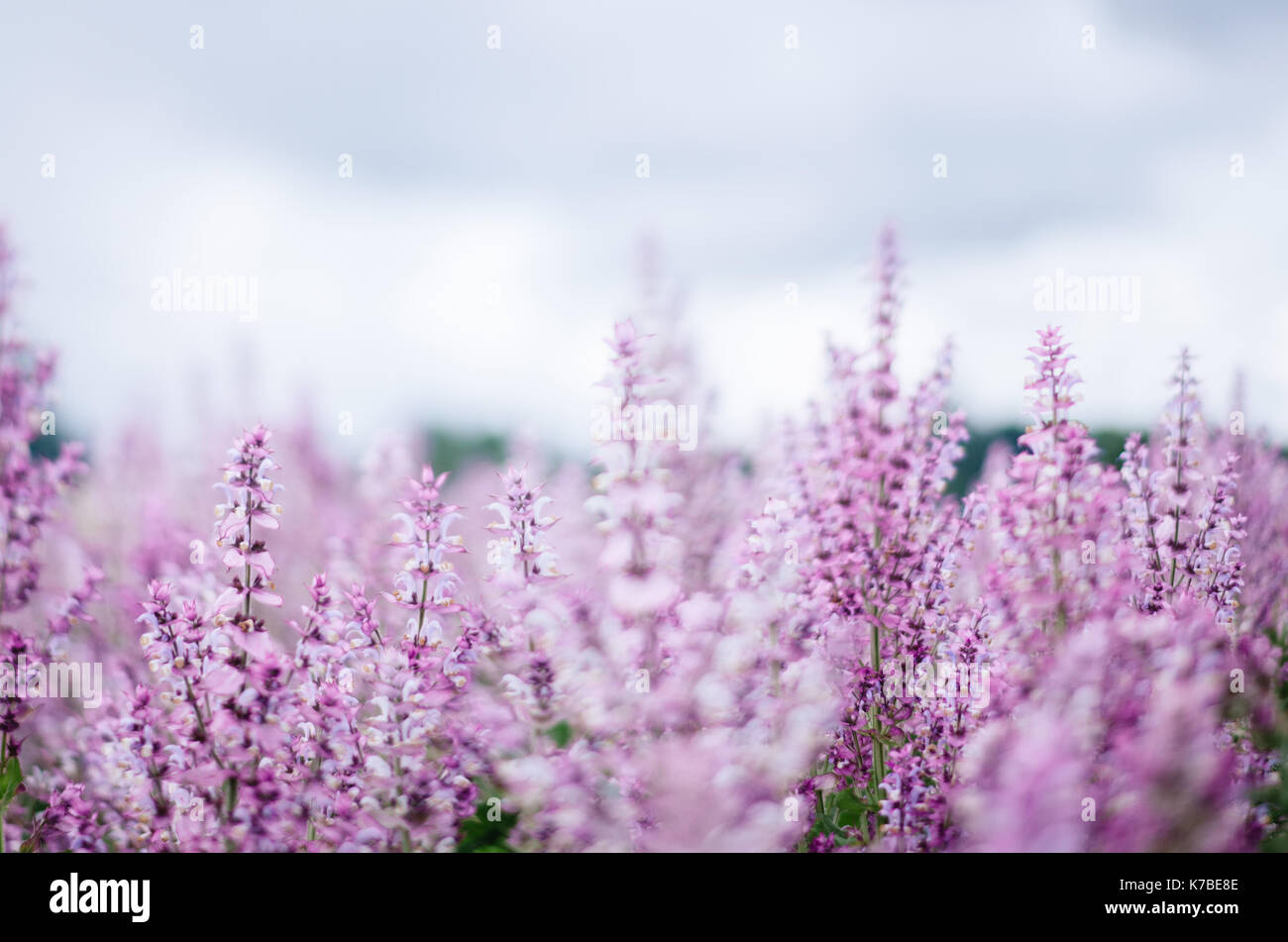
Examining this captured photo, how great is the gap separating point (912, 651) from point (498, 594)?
140 centimetres

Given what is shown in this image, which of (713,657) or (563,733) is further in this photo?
(563,733)

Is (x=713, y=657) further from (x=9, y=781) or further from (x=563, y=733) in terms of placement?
(x=9, y=781)

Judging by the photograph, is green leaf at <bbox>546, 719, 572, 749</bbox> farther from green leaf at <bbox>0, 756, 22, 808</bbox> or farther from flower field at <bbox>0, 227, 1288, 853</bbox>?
green leaf at <bbox>0, 756, 22, 808</bbox>

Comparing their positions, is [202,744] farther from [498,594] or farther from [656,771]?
[656,771]

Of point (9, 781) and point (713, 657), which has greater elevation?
point (713, 657)

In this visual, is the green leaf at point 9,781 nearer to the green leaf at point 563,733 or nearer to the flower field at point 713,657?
the flower field at point 713,657

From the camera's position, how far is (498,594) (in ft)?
7.91

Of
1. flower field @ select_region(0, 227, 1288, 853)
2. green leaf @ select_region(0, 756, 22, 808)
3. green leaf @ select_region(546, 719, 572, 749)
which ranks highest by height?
flower field @ select_region(0, 227, 1288, 853)

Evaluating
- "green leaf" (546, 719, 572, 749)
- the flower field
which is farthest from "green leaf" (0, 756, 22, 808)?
"green leaf" (546, 719, 572, 749)

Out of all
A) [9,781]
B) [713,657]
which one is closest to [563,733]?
[713,657]

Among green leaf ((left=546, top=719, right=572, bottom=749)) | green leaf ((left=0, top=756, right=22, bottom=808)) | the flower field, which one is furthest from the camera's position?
green leaf ((left=546, top=719, right=572, bottom=749))

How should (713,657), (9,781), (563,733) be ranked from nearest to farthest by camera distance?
(713,657), (9,781), (563,733)

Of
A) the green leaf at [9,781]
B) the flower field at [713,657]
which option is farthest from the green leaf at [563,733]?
the green leaf at [9,781]
